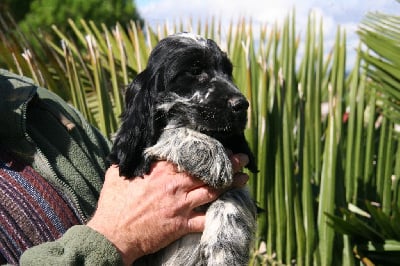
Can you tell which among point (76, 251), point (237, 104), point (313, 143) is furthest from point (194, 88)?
point (313, 143)

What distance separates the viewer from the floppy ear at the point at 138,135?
83.1 inches

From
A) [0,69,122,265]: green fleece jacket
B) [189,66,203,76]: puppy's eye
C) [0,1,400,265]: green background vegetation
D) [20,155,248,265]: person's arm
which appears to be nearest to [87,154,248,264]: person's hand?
[20,155,248,265]: person's arm

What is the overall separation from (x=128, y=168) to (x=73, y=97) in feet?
6.67

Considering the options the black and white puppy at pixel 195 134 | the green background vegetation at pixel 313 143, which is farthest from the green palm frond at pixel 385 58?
the black and white puppy at pixel 195 134

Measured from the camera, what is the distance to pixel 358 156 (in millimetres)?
3932

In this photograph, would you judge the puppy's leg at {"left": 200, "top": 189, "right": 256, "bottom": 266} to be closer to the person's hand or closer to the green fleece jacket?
the person's hand

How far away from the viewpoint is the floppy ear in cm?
211

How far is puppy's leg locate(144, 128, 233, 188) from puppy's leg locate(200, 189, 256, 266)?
0.08 metres

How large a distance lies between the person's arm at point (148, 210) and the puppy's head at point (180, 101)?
0.21 ft

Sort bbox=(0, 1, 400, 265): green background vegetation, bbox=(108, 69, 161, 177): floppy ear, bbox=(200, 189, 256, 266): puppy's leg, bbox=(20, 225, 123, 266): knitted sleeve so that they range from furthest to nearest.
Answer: bbox=(0, 1, 400, 265): green background vegetation → bbox=(108, 69, 161, 177): floppy ear → bbox=(200, 189, 256, 266): puppy's leg → bbox=(20, 225, 123, 266): knitted sleeve

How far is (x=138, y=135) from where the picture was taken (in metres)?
2.12

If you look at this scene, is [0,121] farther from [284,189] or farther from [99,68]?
[284,189]

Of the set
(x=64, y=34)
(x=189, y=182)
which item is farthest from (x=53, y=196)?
(x=64, y=34)

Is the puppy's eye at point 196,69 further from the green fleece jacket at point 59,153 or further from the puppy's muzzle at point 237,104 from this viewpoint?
the green fleece jacket at point 59,153
